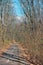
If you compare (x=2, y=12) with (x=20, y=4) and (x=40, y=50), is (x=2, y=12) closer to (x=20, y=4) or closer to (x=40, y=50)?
(x=20, y=4)

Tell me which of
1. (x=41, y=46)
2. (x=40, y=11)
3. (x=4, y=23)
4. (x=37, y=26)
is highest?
(x=40, y=11)

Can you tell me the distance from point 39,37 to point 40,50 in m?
0.71

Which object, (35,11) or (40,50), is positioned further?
(35,11)

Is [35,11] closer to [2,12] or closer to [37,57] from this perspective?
[37,57]

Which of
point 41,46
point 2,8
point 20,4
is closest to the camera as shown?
point 41,46

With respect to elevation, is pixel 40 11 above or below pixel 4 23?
above

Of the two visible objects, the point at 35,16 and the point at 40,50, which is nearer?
the point at 40,50

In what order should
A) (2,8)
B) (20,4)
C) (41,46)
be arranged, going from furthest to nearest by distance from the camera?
(2,8) → (20,4) → (41,46)

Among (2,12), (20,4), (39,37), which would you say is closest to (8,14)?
(2,12)

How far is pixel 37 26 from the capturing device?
42.7 ft

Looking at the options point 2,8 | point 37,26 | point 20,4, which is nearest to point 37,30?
point 37,26

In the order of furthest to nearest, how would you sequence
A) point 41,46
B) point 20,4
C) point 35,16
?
point 20,4 → point 35,16 → point 41,46

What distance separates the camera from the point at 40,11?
12.6m

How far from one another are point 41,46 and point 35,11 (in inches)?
90.4
